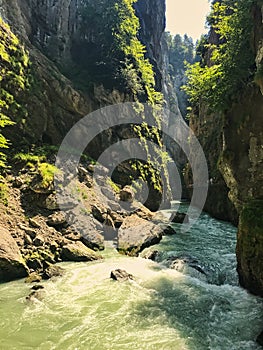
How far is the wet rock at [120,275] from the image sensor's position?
1003 cm

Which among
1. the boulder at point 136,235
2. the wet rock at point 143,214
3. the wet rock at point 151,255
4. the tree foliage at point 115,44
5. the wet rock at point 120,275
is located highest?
the tree foliage at point 115,44

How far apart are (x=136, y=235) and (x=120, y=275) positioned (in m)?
5.14

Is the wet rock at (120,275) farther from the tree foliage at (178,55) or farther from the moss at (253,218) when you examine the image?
the tree foliage at (178,55)

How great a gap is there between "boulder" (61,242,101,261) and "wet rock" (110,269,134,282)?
208 centimetres

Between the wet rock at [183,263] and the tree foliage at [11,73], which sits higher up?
the tree foliage at [11,73]

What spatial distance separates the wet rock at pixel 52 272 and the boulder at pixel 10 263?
64 centimetres

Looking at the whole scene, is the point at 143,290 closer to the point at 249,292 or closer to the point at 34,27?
the point at 249,292

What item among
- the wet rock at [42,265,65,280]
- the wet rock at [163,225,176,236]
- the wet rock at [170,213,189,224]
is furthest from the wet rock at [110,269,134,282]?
the wet rock at [170,213,189,224]

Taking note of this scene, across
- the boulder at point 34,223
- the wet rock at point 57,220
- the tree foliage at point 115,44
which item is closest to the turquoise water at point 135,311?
the boulder at point 34,223

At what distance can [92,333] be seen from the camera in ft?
22.2

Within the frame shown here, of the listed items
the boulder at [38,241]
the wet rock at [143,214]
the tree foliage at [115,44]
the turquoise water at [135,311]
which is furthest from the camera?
the tree foliage at [115,44]

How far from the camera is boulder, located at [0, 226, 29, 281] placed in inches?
381

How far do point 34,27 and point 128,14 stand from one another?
1133 cm

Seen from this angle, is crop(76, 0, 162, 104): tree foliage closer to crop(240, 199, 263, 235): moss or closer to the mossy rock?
crop(240, 199, 263, 235): moss
